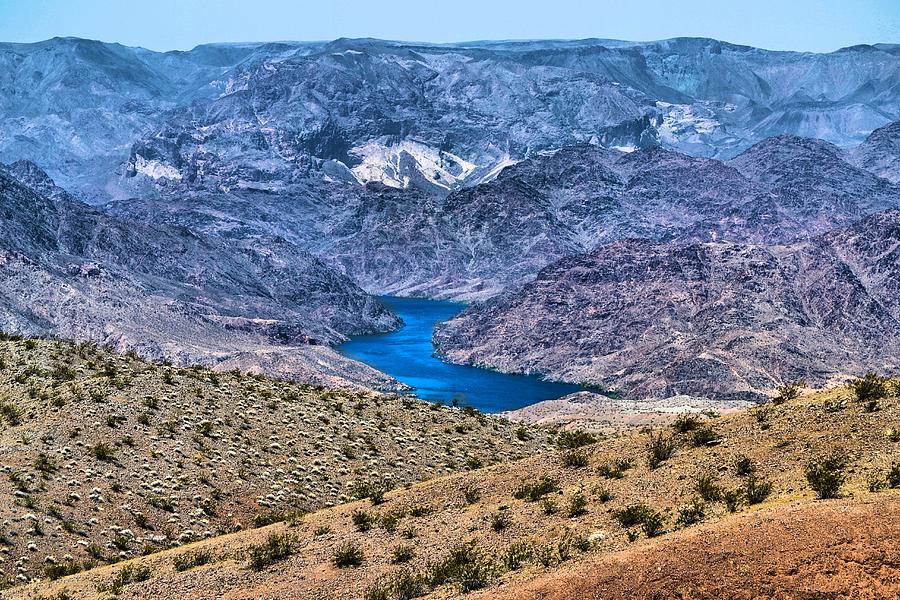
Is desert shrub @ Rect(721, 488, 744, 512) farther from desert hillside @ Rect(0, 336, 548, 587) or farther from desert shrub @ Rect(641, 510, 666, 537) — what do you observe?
desert hillside @ Rect(0, 336, 548, 587)

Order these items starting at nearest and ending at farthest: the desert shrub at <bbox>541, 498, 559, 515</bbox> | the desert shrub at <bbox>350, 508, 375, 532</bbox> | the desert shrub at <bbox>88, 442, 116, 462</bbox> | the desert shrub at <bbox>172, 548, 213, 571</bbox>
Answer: the desert shrub at <bbox>541, 498, 559, 515</bbox> < the desert shrub at <bbox>172, 548, 213, 571</bbox> < the desert shrub at <bbox>350, 508, 375, 532</bbox> < the desert shrub at <bbox>88, 442, 116, 462</bbox>

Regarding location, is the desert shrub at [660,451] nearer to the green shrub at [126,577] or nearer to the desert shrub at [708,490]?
the desert shrub at [708,490]

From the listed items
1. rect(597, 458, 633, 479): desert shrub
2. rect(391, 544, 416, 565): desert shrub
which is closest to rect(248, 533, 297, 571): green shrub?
rect(391, 544, 416, 565): desert shrub

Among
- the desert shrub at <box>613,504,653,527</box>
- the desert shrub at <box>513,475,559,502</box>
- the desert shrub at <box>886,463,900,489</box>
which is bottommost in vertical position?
the desert shrub at <box>513,475,559,502</box>

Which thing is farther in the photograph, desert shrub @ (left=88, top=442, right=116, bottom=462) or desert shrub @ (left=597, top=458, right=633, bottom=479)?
desert shrub @ (left=88, top=442, right=116, bottom=462)

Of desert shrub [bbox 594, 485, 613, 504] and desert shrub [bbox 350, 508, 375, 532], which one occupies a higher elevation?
desert shrub [bbox 594, 485, 613, 504]

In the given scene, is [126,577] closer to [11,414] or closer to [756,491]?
[11,414]

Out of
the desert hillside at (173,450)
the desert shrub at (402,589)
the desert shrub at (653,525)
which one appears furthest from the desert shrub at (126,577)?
the desert shrub at (653,525)
